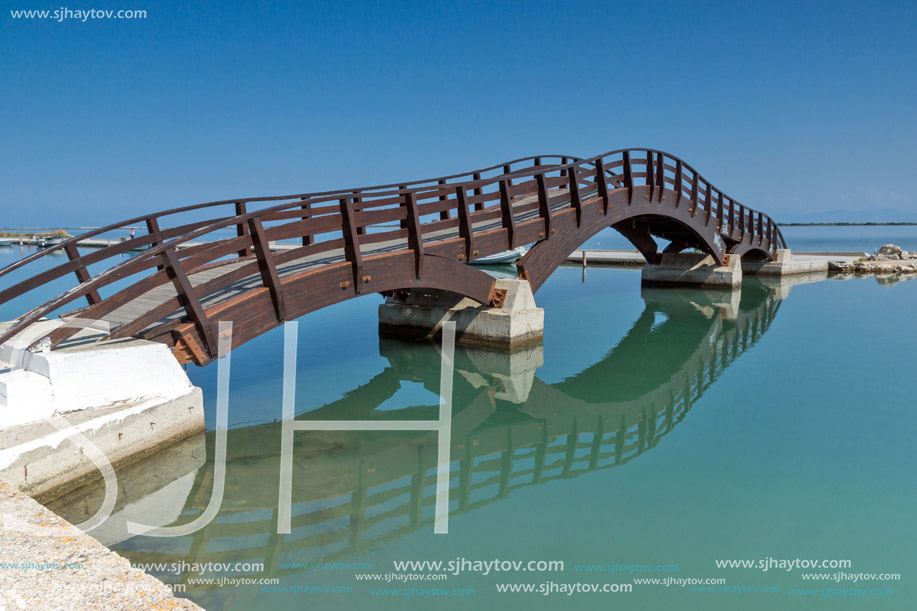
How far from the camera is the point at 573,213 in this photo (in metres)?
13.2

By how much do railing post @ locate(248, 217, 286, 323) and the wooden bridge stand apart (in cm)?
1

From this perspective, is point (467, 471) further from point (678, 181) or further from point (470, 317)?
point (678, 181)

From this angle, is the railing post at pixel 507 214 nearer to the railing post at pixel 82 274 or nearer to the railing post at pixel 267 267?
the railing post at pixel 267 267

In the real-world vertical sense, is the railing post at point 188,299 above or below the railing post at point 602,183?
below

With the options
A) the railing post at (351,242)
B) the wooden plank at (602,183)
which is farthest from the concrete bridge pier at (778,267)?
the railing post at (351,242)

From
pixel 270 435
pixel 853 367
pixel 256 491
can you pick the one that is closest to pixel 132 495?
pixel 256 491

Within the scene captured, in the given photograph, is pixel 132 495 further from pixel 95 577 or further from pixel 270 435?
pixel 95 577

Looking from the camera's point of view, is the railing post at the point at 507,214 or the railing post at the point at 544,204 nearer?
the railing post at the point at 507,214

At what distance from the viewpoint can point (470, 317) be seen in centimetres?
1230

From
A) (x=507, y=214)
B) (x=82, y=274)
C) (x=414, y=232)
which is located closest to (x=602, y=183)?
(x=507, y=214)

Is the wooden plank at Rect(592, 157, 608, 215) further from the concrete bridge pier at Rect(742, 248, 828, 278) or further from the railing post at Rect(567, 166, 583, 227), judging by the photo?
the concrete bridge pier at Rect(742, 248, 828, 278)

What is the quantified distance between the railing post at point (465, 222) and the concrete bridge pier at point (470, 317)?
151cm

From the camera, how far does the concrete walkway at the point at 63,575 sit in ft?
9.80

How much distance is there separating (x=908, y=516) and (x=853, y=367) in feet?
20.9
